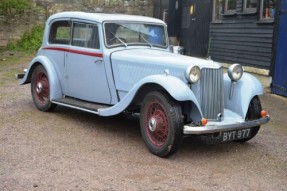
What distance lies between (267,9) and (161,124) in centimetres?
712

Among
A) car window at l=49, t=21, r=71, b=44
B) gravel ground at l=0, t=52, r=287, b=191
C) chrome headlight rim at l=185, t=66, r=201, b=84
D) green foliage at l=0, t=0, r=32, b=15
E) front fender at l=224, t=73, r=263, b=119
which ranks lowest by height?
gravel ground at l=0, t=52, r=287, b=191

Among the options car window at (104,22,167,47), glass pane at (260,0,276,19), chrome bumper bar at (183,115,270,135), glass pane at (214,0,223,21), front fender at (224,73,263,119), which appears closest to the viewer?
chrome bumper bar at (183,115,270,135)

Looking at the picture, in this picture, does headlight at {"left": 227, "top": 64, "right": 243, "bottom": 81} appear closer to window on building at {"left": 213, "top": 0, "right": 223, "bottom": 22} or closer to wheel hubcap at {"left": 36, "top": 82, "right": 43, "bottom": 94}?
wheel hubcap at {"left": 36, "top": 82, "right": 43, "bottom": 94}

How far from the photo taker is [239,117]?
17.8ft

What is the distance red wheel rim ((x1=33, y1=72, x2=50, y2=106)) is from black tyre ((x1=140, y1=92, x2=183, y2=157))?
94.2 inches

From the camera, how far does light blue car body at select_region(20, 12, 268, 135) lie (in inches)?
203

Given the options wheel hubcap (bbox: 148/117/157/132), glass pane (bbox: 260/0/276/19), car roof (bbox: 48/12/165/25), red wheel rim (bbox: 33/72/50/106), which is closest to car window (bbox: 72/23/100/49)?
car roof (bbox: 48/12/165/25)

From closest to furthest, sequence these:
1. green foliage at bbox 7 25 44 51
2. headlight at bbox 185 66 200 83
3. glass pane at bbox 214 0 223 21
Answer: headlight at bbox 185 66 200 83 < glass pane at bbox 214 0 223 21 < green foliage at bbox 7 25 44 51

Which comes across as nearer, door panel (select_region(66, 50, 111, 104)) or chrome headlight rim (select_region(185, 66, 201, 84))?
chrome headlight rim (select_region(185, 66, 201, 84))

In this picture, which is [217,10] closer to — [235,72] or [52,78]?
[52,78]

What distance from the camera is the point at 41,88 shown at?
723cm

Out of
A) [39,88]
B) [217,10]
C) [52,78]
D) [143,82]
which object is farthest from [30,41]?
[143,82]

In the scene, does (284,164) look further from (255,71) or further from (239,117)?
(255,71)

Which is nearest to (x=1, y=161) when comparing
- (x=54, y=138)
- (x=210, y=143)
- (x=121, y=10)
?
(x=54, y=138)
